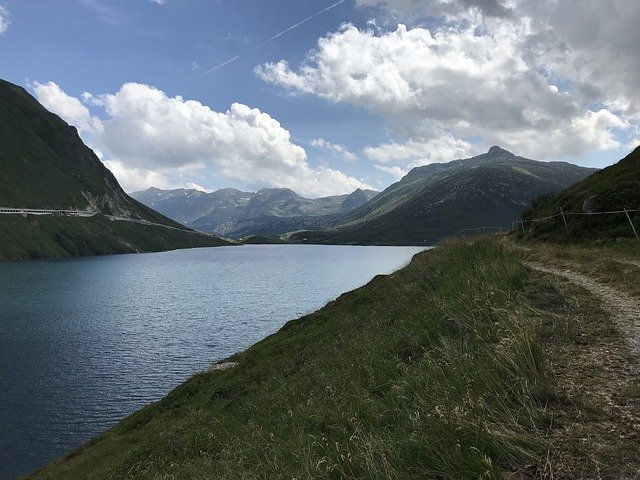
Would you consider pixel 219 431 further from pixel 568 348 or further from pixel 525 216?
pixel 525 216

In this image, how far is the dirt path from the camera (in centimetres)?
900

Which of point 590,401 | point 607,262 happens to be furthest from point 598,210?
point 590,401

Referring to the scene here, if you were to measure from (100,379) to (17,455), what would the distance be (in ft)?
51.4

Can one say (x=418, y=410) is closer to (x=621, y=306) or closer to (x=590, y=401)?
(x=590, y=401)

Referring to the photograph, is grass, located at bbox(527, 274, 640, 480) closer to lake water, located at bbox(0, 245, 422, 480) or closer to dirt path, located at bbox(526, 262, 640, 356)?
dirt path, located at bbox(526, 262, 640, 356)

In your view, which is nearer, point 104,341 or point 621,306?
point 621,306

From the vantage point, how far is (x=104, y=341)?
63000 millimetres

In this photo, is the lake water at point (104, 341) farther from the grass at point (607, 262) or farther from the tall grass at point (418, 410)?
the grass at point (607, 262)

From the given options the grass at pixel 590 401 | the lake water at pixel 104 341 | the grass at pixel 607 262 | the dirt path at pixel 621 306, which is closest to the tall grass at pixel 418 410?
the grass at pixel 590 401

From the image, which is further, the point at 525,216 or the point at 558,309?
the point at 525,216

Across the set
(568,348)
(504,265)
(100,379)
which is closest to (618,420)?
(568,348)

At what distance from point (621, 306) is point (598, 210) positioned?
85.8 feet

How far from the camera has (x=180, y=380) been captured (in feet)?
154

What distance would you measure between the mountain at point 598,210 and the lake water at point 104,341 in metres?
35.9
